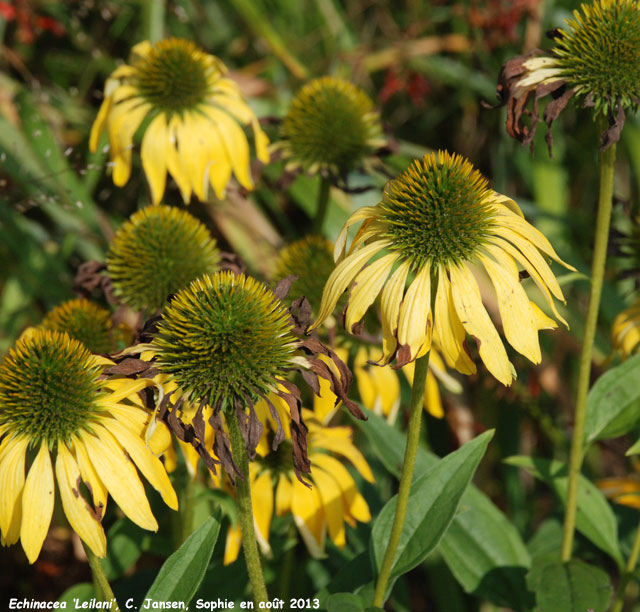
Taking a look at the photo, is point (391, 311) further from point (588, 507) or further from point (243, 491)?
point (588, 507)

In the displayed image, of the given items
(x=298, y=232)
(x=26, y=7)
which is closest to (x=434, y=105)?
(x=298, y=232)

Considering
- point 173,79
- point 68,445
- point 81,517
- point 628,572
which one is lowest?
point 628,572

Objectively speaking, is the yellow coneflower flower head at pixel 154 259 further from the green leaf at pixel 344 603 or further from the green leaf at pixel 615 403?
the green leaf at pixel 615 403

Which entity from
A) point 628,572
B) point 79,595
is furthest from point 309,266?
point 628,572

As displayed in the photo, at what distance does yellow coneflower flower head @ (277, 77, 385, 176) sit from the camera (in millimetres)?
2150

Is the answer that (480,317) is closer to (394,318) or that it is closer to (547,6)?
(394,318)

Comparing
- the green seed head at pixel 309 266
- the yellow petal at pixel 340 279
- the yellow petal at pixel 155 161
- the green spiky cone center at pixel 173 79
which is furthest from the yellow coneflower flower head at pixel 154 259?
the yellow petal at pixel 340 279

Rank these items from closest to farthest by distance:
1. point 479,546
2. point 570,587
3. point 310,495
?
point 570,587
point 310,495
point 479,546

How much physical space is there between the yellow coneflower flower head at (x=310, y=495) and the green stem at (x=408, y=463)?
11.9 inches

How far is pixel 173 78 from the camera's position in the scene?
1999 millimetres

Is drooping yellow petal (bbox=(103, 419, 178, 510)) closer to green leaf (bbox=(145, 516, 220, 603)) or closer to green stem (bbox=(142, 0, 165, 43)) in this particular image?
green leaf (bbox=(145, 516, 220, 603))

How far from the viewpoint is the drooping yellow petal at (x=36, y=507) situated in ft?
3.80

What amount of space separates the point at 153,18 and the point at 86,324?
5.46ft

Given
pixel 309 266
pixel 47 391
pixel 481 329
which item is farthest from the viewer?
pixel 309 266
